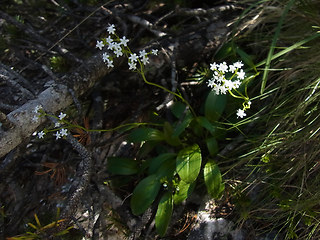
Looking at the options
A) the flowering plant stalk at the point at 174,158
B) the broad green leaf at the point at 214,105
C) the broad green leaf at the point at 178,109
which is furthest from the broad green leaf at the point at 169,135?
the broad green leaf at the point at 214,105

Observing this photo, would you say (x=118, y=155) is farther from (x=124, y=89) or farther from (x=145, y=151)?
(x=124, y=89)

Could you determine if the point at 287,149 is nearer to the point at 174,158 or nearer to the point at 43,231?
the point at 174,158

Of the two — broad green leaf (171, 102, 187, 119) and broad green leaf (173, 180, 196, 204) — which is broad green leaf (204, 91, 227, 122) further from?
broad green leaf (173, 180, 196, 204)

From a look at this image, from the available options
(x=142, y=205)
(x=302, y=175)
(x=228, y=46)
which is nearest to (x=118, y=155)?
(x=142, y=205)

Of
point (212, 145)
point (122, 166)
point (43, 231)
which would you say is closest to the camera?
point (43, 231)

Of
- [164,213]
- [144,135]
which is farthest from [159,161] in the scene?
[164,213]

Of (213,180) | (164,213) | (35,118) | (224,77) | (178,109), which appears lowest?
(164,213)
